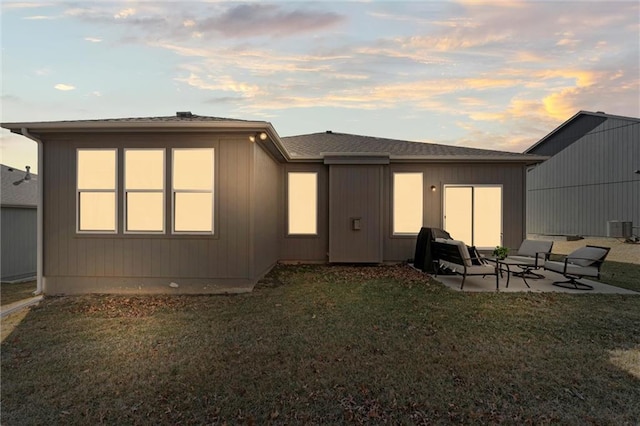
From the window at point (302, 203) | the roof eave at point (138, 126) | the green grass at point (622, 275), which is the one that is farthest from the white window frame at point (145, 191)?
the green grass at point (622, 275)

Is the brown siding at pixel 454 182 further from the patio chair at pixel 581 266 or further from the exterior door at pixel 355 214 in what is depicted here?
the patio chair at pixel 581 266

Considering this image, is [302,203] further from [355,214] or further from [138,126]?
[138,126]

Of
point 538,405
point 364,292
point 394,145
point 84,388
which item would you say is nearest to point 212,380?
point 84,388

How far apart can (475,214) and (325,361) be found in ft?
24.9

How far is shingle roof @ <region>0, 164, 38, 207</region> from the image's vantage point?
11.2 metres

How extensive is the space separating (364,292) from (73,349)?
439 centimetres

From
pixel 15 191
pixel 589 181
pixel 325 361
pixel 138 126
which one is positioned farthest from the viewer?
pixel 589 181

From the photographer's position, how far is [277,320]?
4527 mm

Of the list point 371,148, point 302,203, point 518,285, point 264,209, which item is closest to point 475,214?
point 518,285

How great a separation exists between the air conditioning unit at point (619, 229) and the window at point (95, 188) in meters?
21.2

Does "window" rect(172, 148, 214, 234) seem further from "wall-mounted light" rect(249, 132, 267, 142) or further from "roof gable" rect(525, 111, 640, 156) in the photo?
"roof gable" rect(525, 111, 640, 156)

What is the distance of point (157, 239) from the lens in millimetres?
6066

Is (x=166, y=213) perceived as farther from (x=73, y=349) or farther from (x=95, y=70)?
(x=95, y=70)

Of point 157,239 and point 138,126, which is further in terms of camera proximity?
point 157,239
